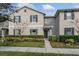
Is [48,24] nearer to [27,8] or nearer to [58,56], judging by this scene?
[27,8]

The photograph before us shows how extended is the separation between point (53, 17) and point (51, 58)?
12.1 meters

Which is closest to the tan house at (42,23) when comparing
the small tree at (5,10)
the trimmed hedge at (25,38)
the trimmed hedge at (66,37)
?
the trimmed hedge at (25,38)

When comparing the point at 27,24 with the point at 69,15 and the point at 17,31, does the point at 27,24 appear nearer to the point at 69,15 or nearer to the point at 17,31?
the point at 17,31

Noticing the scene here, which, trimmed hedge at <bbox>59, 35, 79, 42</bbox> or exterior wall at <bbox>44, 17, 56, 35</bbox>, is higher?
exterior wall at <bbox>44, 17, 56, 35</bbox>

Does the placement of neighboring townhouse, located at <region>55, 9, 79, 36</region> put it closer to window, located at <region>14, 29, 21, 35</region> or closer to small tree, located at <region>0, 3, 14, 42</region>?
window, located at <region>14, 29, 21, 35</region>

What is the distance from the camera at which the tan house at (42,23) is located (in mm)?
21609

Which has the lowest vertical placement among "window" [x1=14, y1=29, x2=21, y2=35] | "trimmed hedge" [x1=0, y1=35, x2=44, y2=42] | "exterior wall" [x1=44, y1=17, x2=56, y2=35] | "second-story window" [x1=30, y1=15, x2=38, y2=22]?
→ "trimmed hedge" [x1=0, y1=35, x2=44, y2=42]

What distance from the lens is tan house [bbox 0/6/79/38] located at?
21609 millimetres

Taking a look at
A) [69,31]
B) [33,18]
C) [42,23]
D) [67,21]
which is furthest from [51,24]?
[69,31]

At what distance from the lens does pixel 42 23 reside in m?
23.2

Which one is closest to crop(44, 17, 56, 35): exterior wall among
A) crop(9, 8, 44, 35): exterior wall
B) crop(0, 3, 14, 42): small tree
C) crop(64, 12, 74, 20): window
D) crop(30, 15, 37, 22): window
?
crop(9, 8, 44, 35): exterior wall

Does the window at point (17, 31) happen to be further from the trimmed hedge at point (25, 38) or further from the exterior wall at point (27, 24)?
the trimmed hedge at point (25, 38)

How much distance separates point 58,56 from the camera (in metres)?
11.5

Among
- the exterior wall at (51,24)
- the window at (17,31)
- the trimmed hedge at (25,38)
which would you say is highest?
the exterior wall at (51,24)
